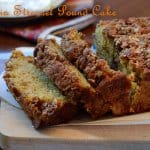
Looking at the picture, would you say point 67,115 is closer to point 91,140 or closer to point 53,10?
point 91,140

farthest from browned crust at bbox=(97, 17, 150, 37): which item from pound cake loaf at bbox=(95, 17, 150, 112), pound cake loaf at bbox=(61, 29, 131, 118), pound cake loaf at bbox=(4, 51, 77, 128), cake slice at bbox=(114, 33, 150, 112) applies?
pound cake loaf at bbox=(4, 51, 77, 128)

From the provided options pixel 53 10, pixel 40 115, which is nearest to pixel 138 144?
pixel 40 115

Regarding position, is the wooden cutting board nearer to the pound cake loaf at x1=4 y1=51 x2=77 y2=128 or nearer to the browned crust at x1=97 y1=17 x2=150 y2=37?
the pound cake loaf at x1=4 y1=51 x2=77 y2=128

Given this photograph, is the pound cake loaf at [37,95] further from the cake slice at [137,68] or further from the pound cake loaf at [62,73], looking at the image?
the cake slice at [137,68]

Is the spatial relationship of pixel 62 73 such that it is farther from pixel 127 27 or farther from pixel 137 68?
pixel 127 27

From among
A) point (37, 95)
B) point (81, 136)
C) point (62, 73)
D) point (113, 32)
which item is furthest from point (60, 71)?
point (113, 32)

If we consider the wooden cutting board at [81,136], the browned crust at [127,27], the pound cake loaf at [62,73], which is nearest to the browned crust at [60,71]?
the pound cake loaf at [62,73]
